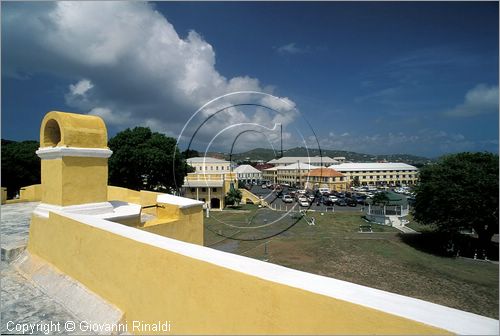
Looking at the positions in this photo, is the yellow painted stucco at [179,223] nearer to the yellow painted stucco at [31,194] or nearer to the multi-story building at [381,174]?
the yellow painted stucco at [31,194]

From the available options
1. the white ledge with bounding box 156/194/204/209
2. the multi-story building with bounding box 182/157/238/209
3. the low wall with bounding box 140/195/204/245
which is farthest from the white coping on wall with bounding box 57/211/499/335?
the multi-story building with bounding box 182/157/238/209

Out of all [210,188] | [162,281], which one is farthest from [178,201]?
[210,188]

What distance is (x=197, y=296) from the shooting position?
290 cm

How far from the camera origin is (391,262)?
25812 millimetres

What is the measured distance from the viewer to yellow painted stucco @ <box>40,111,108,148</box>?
6504 mm

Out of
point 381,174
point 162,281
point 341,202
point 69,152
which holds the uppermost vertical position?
point 69,152

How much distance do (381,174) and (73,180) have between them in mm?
115072

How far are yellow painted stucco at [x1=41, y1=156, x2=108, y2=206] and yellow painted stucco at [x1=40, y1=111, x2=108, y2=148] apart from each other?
38 cm

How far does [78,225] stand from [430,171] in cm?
3775

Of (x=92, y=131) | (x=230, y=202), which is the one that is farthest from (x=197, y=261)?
(x=230, y=202)

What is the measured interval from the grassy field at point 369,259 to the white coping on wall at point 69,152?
1467 centimetres

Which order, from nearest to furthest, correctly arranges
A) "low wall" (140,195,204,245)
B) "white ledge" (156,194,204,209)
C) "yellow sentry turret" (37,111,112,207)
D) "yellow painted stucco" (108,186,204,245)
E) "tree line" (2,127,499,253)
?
"yellow sentry turret" (37,111,112,207) < "yellow painted stucco" (108,186,204,245) < "low wall" (140,195,204,245) < "white ledge" (156,194,204,209) < "tree line" (2,127,499,253)

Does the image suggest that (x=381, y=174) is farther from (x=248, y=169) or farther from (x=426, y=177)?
(x=248, y=169)

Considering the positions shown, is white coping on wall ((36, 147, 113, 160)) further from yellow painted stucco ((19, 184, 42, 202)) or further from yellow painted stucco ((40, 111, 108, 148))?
yellow painted stucco ((19, 184, 42, 202))
